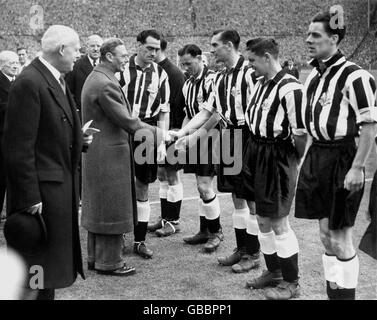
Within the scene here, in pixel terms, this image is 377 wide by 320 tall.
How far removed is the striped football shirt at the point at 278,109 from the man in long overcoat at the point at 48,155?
1.46 meters

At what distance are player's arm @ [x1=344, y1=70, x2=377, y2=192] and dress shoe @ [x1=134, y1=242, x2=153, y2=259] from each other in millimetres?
2530

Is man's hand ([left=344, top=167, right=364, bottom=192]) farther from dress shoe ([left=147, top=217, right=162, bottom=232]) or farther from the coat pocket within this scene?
dress shoe ([left=147, top=217, right=162, bottom=232])

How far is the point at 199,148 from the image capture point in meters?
5.83

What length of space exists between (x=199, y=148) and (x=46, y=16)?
24.1 metres

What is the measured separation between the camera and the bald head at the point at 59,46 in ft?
11.6

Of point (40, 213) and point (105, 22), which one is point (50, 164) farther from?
point (105, 22)

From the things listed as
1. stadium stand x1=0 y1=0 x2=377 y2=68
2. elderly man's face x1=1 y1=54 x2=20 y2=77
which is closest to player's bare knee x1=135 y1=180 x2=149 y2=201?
elderly man's face x1=1 y1=54 x2=20 y2=77

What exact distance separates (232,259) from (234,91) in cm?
159

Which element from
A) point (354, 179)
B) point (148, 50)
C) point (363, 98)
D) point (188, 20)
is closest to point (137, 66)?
point (148, 50)

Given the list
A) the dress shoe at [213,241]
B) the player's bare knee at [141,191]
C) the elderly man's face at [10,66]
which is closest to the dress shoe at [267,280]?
the dress shoe at [213,241]

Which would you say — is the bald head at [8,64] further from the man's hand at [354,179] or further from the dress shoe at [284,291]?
the man's hand at [354,179]

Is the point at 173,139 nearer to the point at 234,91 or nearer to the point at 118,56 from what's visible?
the point at 234,91

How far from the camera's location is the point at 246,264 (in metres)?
5.11

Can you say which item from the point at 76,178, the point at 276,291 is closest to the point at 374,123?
the point at 276,291
